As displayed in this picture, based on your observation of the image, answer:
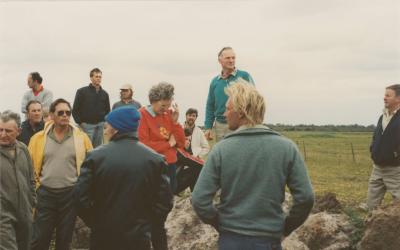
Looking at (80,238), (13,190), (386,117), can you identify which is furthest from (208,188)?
(386,117)


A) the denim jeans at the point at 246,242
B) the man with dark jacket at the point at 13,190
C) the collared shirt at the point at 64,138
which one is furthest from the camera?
the collared shirt at the point at 64,138

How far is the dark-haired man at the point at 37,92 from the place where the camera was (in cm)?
1215

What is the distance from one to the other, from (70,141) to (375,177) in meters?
5.76

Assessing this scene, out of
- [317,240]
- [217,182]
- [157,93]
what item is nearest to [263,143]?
[217,182]

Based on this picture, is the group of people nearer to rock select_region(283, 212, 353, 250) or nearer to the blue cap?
the blue cap

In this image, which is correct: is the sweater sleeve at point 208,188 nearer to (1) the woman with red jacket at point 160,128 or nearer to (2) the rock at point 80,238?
(1) the woman with red jacket at point 160,128

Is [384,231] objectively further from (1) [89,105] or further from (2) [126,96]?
(1) [89,105]

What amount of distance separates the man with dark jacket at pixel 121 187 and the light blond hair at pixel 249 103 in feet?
3.86

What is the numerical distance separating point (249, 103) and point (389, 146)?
19.9 feet

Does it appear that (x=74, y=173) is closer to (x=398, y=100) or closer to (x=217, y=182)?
(x=217, y=182)

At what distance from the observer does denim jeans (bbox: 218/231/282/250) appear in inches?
165

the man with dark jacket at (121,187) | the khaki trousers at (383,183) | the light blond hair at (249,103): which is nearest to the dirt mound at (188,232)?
the khaki trousers at (383,183)

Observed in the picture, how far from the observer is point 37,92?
12.3m

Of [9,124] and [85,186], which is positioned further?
[9,124]
